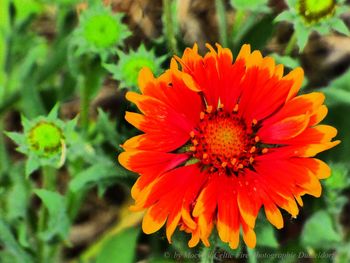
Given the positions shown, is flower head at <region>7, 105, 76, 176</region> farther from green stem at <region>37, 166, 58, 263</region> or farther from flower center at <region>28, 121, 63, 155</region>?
green stem at <region>37, 166, 58, 263</region>

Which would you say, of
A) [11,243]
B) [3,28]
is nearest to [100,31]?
[11,243]

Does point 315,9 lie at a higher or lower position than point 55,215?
higher

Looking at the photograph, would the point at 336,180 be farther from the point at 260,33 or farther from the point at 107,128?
the point at 107,128

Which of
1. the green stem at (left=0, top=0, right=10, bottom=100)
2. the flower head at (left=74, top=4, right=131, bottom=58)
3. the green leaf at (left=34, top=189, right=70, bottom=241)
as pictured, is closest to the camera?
the flower head at (left=74, top=4, right=131, bottom=58)

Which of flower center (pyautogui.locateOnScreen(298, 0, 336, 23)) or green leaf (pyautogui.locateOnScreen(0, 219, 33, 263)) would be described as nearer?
flower center (pyautogui.locateOnScreen(298, 0, 336, 23))

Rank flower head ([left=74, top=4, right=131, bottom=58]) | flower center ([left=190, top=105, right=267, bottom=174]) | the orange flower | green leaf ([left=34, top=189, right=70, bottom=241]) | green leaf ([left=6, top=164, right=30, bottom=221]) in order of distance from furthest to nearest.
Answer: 1. green leaf ([left=6, top=164, right=30, bottom=221])
2. green leaf ([left=34, top=189, right=70, bottom=241])
3. flower head ([left=74, top=4, right=131, bottom=58])
4. flower center ([left=190, top=105, right=267, bottom=174])
5. the orange flower

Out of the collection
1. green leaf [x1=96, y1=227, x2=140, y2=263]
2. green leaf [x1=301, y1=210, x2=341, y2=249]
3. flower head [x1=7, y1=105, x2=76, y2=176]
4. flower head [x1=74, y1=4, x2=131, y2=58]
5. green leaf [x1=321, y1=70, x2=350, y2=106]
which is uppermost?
flower head [x1=74, y1=4, x2=131, y2=58]

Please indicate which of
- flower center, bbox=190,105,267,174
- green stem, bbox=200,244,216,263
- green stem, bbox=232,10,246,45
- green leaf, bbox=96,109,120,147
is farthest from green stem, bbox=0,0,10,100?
green stem, bbox=200,244,216,263

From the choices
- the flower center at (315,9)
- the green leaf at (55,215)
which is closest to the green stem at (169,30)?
the flower center at (315,9)
